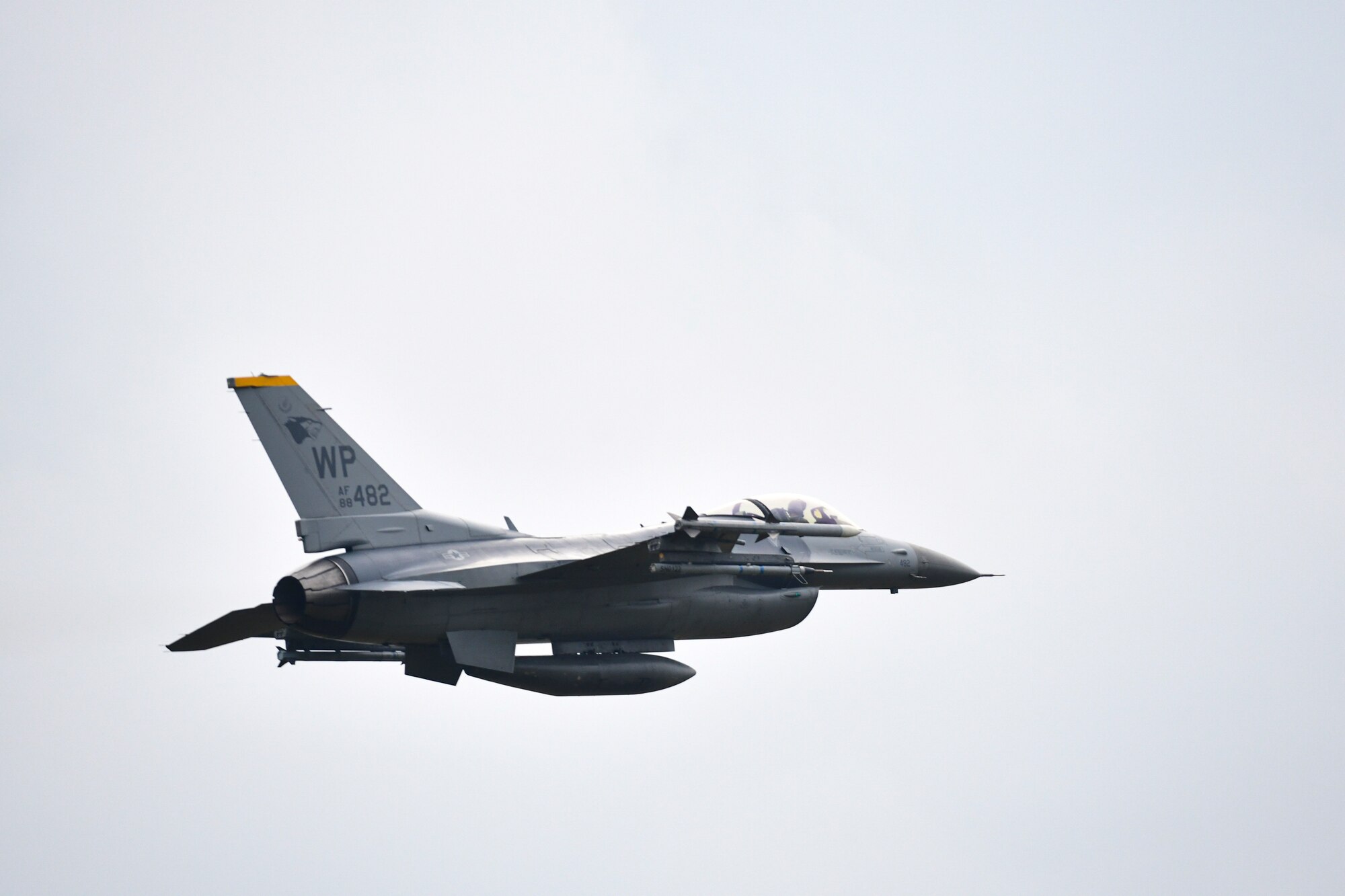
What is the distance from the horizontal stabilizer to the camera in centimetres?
2916

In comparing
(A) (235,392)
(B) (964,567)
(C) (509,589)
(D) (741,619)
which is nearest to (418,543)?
(C) (509,589)

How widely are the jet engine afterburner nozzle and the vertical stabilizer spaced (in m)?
1.30

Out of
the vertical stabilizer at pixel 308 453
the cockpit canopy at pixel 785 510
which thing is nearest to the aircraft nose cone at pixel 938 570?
the cockpit canopy at pixel 785 510

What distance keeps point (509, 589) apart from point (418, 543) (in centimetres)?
160

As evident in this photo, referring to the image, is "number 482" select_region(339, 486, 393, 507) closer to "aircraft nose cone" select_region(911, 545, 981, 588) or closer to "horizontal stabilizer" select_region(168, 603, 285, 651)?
"horizontal stabilizer" select_region(168, 603, 285, 651)

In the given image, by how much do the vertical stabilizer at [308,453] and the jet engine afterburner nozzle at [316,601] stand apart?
1.30 meters

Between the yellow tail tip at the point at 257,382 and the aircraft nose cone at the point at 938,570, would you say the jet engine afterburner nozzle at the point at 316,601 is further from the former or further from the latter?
the aircraft nose cone at the point at 938,570

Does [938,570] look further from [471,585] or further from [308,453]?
[308,453]

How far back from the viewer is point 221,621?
29.5 meters

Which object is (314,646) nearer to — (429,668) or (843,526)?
(429,668)

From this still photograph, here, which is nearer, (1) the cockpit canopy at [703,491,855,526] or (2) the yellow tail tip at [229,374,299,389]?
(2) the yellow tail tip at [229,374,299,389]

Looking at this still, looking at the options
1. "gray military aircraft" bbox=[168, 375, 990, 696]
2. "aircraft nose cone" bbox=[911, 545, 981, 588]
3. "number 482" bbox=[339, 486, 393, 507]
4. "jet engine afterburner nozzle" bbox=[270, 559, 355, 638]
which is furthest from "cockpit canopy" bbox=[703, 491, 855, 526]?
"jet engine afterburner nozzle" bbox=[270, 559, 355, 638]

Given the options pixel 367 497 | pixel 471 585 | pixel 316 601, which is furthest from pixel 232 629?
pixel 471 585

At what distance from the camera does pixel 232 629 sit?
29812 millimetres
